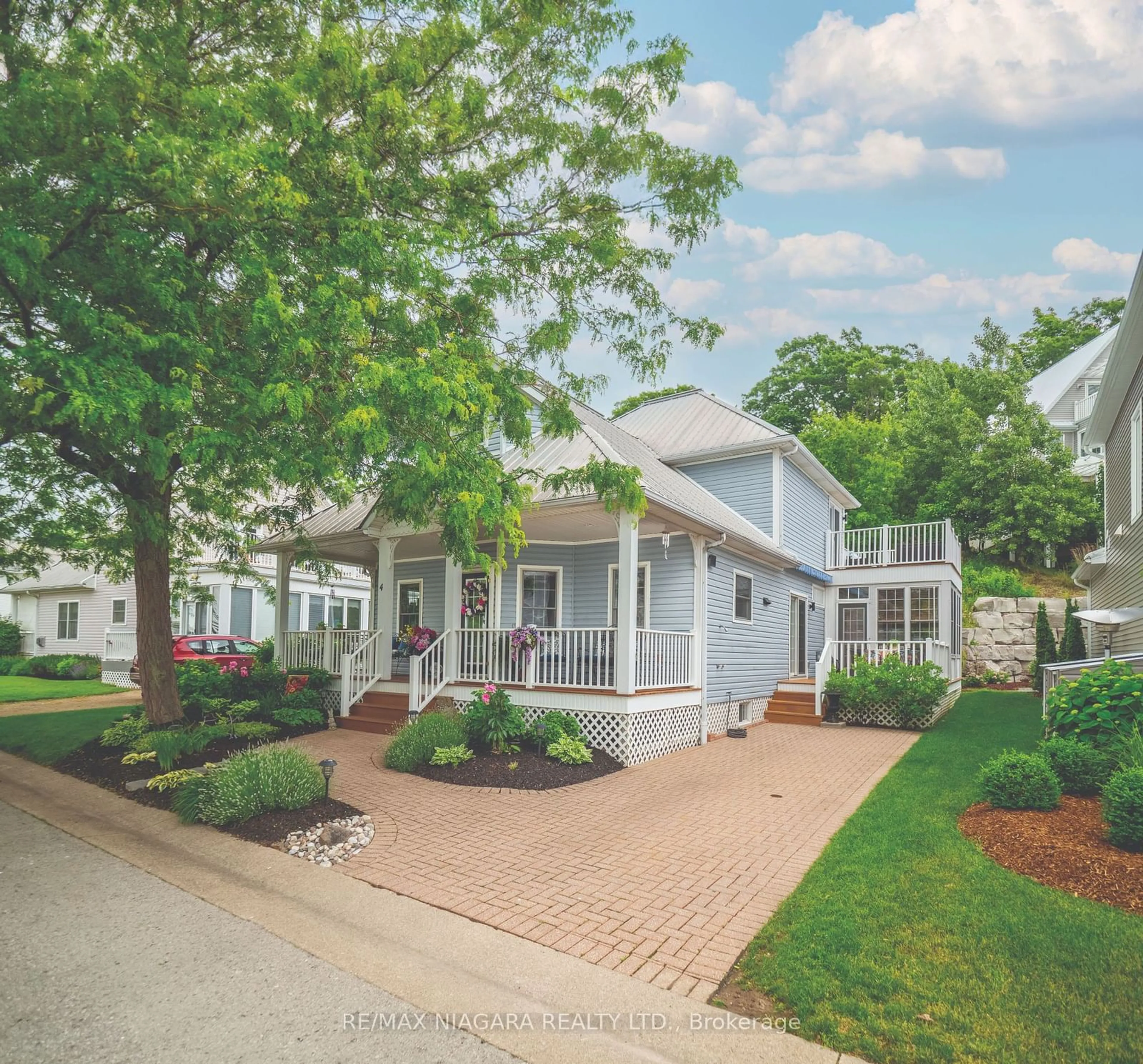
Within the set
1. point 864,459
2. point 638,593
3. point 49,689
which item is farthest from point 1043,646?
point 49,689

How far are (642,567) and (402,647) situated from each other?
16.3 ft

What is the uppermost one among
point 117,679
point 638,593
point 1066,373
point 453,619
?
point 1066,373

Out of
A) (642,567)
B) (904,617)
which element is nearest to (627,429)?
(642,567)

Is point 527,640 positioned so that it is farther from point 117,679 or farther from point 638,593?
point 117,679

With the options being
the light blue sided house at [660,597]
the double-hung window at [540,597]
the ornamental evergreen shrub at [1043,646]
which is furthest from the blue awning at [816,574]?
the double-hung window at [540,597]

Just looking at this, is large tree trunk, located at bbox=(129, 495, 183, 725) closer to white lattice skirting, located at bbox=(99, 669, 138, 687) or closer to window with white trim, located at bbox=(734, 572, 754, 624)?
window with white trim, located at bbox=(734, 572, 754, 624)

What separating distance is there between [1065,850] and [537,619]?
8974mm

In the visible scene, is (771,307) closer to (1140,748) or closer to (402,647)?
(402,647)

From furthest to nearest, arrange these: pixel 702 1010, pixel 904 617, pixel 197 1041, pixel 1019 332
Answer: pixel 1019 332 → pixel 904 617 → pixel 702 1010 → pixel 197 1041

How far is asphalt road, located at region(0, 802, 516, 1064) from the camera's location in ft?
10.1

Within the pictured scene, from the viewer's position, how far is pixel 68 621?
26188 millimetres

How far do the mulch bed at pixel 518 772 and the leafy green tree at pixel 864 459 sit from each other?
20260 mm

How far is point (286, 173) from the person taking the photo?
242 inches

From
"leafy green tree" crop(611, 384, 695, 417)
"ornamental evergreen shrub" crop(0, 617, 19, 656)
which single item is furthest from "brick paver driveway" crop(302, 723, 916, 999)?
"leafy green tree" crop(611, 384, 695, 417)
